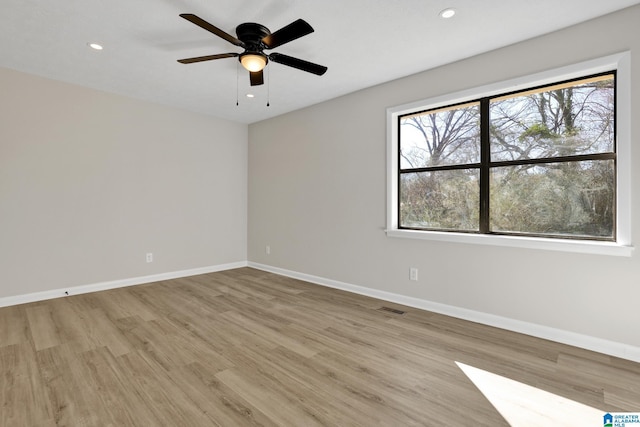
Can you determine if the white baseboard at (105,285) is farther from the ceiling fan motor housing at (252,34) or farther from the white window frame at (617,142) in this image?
the ceiling fan motor housing at (252,34)

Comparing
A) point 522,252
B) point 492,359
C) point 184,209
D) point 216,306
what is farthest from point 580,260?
point 184,209

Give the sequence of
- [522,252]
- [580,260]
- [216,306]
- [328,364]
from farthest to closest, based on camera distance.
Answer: [216,306]
[522,252]
[580,260]
[328,364]

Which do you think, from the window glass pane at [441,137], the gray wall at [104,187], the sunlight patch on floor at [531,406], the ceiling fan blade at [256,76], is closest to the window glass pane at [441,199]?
the window glass pane at [441,137]

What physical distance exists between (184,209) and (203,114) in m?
1.59

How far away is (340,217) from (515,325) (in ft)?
7.40

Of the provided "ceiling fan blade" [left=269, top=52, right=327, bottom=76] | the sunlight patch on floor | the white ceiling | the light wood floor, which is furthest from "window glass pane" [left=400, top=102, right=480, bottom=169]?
the sunlight patch on floor

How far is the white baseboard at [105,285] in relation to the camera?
3.51m

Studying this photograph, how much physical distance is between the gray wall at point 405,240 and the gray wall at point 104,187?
0.82 meters

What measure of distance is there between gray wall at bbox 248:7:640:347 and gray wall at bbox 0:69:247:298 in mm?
818

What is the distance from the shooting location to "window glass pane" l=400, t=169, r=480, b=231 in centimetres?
317

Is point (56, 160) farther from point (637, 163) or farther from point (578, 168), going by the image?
point (637, 163)

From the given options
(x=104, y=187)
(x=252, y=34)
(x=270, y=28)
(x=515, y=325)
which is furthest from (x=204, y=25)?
(x=515, y=325)

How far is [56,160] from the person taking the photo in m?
3.73

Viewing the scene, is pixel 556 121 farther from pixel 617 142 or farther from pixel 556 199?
pixel 556 199
